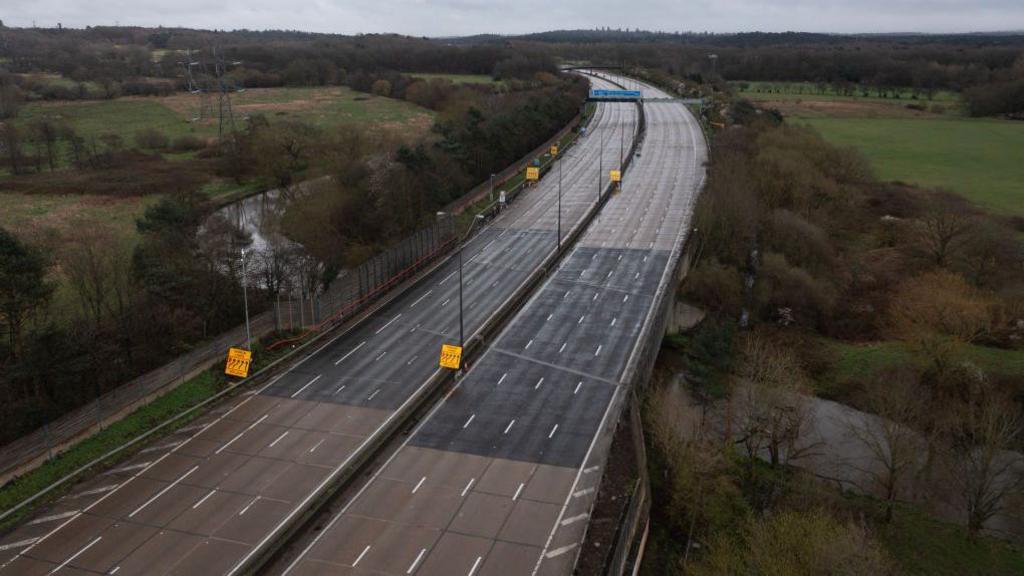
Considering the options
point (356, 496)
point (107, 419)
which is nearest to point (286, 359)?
point (107, 419)

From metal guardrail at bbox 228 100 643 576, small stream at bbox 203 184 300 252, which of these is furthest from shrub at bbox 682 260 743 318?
small stream at bbox 203 184 300 252

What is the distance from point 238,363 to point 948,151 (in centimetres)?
12350

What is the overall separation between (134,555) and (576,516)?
1732cm

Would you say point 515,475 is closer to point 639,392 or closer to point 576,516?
point 576,516

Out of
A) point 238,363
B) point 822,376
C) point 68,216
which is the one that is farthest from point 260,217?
point 822,376

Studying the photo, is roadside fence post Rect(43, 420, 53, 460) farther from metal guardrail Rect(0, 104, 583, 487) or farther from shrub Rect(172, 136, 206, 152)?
shrub Rect(172, 136, 206, 152)

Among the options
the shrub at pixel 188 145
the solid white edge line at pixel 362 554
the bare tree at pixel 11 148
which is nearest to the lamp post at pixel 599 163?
the solid white edge line at pixel 362 554

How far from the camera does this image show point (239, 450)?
36.8 meters

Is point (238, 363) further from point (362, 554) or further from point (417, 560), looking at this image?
point (417, 560)

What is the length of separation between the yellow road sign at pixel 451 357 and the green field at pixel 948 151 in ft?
236

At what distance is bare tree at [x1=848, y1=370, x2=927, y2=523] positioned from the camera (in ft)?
123

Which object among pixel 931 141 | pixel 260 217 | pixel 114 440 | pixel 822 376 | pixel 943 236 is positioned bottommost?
pixel 822 376

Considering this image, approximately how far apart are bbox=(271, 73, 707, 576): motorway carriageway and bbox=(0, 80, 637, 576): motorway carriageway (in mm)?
2663

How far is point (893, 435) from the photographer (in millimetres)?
38219
